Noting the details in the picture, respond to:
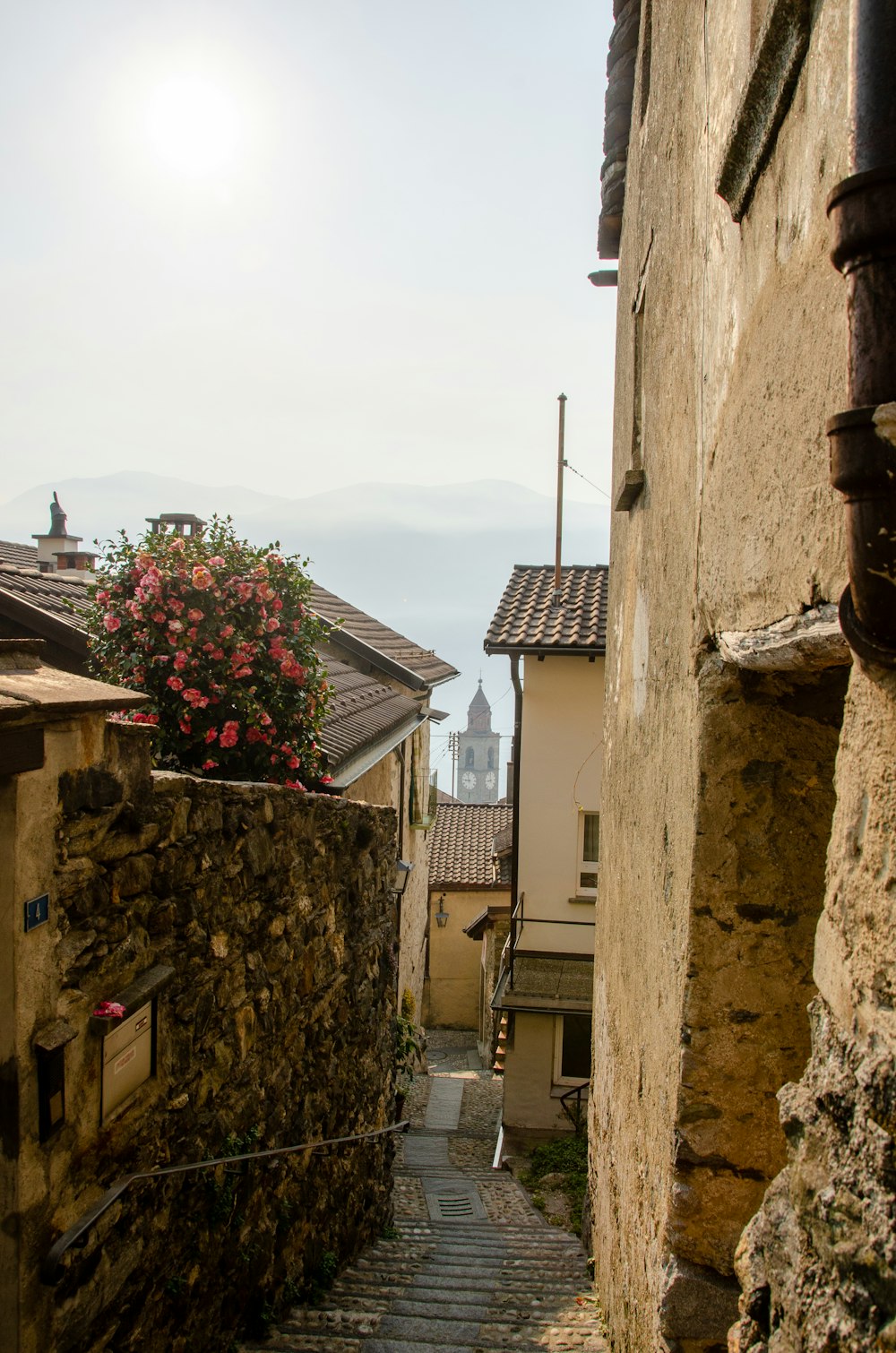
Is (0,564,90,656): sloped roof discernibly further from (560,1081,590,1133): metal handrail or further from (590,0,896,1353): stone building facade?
(560,1081,590,1133): metal handrail

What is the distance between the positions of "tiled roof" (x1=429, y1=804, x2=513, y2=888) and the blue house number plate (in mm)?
20934

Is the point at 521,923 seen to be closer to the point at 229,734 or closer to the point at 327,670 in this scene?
the point at 327,670

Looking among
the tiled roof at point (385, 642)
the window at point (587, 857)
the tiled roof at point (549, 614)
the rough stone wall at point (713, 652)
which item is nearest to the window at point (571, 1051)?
the window at point (587, 857)

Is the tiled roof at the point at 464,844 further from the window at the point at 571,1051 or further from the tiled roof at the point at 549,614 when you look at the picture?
the window at the point at 571,1051

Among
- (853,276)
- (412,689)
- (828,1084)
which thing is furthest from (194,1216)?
(412,689)

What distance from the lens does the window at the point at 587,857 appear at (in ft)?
37.3

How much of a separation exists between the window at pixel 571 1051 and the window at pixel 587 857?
1.33 metres

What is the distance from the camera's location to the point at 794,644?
191 centimetres

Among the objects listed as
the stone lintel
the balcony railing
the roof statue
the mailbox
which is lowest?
the balcony railing

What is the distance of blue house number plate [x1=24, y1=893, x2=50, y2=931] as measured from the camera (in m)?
2.62

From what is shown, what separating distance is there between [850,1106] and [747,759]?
1401 mm

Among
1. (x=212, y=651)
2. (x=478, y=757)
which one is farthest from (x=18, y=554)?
(x=478, y=757)

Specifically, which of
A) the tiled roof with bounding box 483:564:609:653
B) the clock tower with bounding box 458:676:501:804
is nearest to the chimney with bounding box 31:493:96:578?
→ the tiled roof with bounding box 483:564:609:653

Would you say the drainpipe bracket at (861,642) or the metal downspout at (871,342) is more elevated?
the metal downspout at (871,342)
